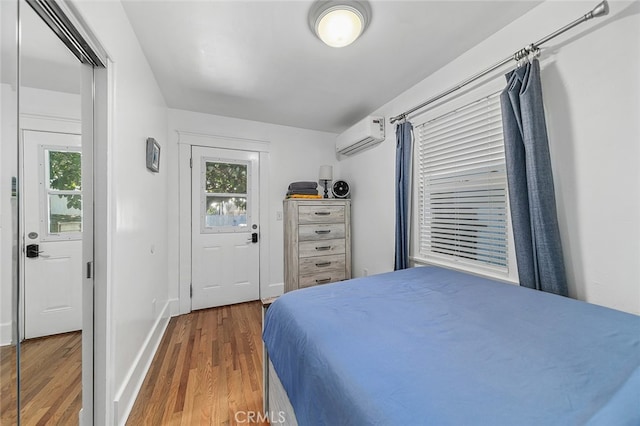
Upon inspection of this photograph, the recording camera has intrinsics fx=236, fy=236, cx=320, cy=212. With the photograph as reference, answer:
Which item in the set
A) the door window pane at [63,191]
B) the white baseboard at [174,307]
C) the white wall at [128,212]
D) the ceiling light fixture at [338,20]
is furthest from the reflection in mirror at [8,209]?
the white baseboard at [174,307]

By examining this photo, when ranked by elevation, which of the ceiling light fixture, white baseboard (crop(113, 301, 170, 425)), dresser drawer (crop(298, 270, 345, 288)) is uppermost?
the ceiling light fixture

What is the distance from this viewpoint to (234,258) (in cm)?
307

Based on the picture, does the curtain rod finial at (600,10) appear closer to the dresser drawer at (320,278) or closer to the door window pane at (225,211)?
the dresser drawer at (320,278)

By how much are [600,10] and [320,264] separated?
281cm

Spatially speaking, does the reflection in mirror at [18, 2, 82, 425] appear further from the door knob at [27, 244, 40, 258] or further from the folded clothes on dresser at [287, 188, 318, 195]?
the folded clothes on dresser at [287, 188, 318, 195]

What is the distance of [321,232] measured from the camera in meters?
3.04

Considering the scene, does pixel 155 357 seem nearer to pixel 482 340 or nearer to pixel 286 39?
pixel 482 340

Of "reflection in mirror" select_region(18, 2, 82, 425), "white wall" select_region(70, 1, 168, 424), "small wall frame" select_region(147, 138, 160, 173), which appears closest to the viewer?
"reflection in mirror" select_region(18, 2, 82, 425)

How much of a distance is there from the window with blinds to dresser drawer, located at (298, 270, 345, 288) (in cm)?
118

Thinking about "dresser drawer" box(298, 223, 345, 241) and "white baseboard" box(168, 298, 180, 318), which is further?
"dresser drawer" box(298, 223, 345, 241)

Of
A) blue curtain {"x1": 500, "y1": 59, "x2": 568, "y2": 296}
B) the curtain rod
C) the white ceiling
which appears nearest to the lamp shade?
the white ceiling

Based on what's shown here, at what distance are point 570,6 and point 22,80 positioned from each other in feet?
8.11

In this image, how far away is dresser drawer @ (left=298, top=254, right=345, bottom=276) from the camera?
2928 mm

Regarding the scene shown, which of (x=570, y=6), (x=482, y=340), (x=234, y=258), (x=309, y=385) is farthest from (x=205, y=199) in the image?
(x=570, y=6)
